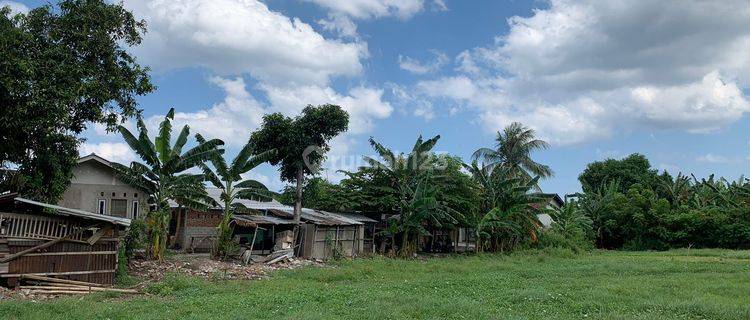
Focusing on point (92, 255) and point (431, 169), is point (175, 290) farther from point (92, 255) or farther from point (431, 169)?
point (431, 169)

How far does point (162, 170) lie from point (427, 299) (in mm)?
11400

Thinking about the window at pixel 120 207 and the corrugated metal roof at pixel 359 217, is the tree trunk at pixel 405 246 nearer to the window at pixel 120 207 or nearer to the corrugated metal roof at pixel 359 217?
the corrugated metal roof at pixel 359 217

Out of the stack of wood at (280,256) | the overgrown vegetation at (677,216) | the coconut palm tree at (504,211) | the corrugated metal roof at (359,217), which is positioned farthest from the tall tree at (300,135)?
the overgrown vegetation at (677,216)

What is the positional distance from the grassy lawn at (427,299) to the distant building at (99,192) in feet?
27.4

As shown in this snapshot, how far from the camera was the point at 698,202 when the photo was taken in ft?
117

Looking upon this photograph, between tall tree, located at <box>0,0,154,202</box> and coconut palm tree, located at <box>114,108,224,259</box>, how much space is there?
1.25m

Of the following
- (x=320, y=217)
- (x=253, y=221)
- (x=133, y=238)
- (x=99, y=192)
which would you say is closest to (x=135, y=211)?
(x=99, y=192)

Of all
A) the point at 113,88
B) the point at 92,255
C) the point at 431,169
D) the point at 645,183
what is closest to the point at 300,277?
the point at 92,255

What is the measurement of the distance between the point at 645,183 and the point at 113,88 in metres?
45.3

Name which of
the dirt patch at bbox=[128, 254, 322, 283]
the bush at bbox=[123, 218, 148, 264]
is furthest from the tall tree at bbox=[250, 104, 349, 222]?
the bush at bbox=[123, 218, 148, 264]

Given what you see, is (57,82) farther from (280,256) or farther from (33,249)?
(280,256)

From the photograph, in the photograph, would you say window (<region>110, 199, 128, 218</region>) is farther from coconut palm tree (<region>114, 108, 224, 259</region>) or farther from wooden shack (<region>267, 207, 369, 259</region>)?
wooden shack (<region>267, 207, 369, 259</region>)

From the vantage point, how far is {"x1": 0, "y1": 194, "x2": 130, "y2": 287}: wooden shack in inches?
523

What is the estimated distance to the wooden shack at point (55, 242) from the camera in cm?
1328
